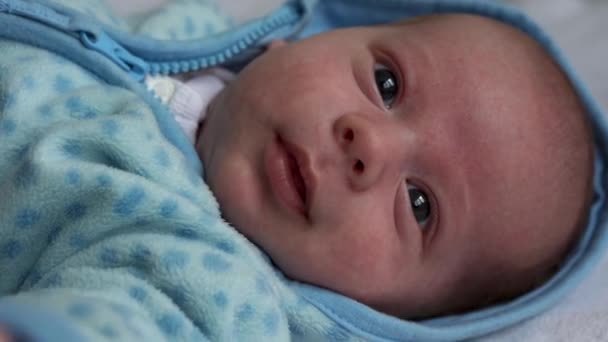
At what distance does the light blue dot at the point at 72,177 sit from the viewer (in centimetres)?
82

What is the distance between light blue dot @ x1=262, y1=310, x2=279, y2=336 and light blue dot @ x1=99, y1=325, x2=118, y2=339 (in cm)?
25

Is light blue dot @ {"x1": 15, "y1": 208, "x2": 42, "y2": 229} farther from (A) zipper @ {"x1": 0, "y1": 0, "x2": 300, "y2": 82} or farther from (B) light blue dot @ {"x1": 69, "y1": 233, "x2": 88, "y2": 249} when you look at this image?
(A) zipper @ {"x1": 0, "y1": 0, "x2": 300, "y2": 82}

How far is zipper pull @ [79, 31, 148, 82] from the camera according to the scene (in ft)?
3.24

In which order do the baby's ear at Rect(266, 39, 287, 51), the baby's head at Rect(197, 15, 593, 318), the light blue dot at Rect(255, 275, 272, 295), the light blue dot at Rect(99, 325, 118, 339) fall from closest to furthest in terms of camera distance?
the light blue dot at Rect(99, 325, 118, 339)
the light blue dot at Rect(255, 275, 272, 295)
the baby's head at Rect(197, 15, 593, 318)
the baby's ear at Rect(266, 39, 287, 51)

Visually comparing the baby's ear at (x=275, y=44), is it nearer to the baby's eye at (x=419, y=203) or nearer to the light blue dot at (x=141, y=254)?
the baby's eye at (x=419, y=203)

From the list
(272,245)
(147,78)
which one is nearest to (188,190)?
(272,245)

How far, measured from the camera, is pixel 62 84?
932 mm

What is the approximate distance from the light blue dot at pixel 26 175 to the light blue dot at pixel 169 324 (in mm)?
224

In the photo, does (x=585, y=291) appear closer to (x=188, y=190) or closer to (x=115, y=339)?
(x=188, y=190)

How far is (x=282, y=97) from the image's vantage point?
3.22 feet

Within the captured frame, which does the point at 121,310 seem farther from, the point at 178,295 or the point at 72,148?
the point at 72,148

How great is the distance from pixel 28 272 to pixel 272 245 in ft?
0.98

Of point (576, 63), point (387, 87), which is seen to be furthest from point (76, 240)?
point (576, 63)

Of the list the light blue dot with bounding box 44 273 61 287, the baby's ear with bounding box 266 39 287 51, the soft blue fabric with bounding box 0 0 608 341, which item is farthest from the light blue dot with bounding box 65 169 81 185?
the baby's ear with bounding box 266 39 287 51
